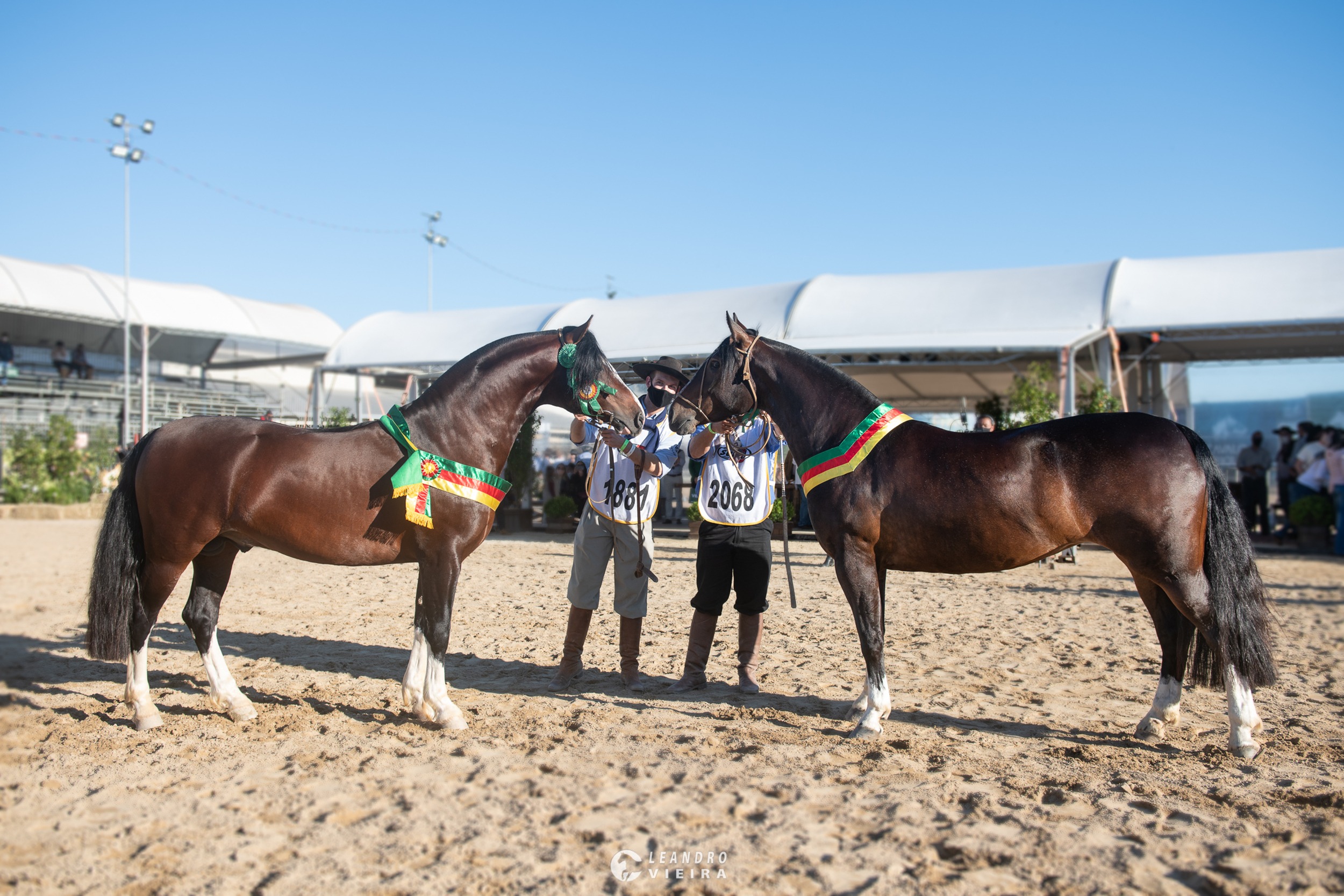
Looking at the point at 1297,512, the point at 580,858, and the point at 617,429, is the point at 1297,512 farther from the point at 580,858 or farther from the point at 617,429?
the point at 580,858

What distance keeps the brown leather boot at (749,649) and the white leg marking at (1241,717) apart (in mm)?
2163

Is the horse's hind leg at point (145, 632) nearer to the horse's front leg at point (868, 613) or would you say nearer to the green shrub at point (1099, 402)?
the horse's front leg at point (868, 613)

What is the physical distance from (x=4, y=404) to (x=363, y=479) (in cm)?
2496

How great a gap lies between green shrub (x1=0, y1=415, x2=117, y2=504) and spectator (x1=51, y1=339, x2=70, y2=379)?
8.59m

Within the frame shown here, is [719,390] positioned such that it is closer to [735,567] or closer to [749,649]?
[735,567]

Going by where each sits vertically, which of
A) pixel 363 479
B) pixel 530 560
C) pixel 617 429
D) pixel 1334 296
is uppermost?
pixel 1334 296

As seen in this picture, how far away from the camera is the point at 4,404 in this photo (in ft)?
74.6

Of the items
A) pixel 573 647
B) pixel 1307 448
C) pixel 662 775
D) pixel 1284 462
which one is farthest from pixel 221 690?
pixel 1284 462

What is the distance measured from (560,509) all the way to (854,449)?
1149 cm

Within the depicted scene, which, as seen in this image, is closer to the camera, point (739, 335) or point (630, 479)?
point (739, 335)

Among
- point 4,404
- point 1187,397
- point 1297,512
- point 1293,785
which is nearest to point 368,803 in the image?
point 1293,785

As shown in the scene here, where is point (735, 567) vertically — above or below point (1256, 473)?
below

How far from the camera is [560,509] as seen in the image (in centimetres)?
1511

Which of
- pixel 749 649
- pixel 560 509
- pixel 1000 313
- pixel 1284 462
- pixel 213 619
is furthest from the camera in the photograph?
pixel 560 509
